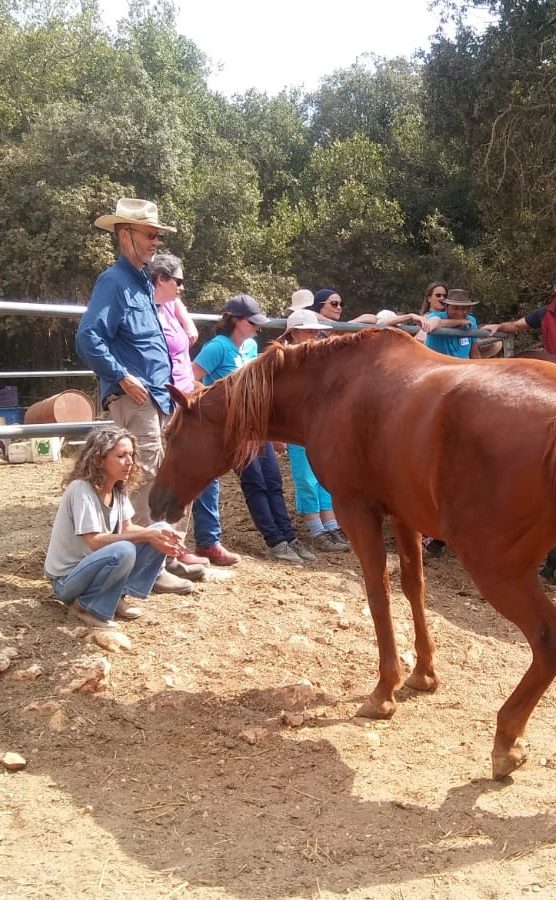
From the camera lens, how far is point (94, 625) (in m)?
4.17

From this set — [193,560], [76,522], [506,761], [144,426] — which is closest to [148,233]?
[144,426]

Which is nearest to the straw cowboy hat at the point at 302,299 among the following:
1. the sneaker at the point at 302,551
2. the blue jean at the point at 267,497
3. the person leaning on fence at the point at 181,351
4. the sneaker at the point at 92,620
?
the person leaning on fence at the point at 181,351

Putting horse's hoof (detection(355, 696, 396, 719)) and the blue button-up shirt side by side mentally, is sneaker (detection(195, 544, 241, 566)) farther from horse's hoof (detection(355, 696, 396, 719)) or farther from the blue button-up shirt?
horse's hoof (detection(355, 696, 396, 719))

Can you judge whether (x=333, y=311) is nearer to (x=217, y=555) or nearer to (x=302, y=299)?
(x=302, y=299)

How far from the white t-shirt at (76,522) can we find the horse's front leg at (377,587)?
1.31 meters

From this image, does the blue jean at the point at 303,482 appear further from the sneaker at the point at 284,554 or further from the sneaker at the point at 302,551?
the sneaker at the point at 284,554

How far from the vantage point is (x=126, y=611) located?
→ 4.38m

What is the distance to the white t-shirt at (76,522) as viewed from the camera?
408 centimetres

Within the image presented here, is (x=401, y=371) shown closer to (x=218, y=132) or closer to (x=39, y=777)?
(x=39, y=777)

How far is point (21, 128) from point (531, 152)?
771 inches

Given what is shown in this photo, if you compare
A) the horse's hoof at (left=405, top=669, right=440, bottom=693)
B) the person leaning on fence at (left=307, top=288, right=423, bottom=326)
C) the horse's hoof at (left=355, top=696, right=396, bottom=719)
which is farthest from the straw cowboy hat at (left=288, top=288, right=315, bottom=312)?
the horse's hoof at (left=355, top=696, right=396, bottom=719)

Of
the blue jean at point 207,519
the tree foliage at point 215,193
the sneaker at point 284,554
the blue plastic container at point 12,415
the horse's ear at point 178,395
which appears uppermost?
the tree foliage at point 215,193

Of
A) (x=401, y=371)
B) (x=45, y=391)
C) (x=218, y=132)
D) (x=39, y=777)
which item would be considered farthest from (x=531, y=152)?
(x=218, y=132)

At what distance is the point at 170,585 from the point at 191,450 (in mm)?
1191
